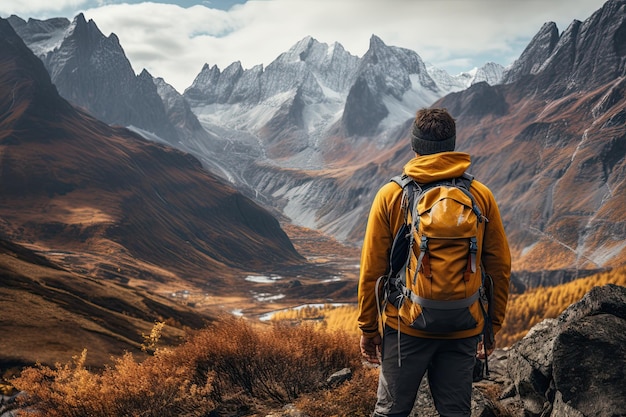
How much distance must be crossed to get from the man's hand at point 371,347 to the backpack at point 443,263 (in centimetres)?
54

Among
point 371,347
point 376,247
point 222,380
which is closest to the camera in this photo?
point 376,247

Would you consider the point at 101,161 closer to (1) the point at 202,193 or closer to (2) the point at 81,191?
(2) the point at 81,191

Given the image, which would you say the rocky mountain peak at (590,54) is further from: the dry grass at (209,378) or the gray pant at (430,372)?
the gray pant at (430,372)

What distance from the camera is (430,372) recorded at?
13.8ft

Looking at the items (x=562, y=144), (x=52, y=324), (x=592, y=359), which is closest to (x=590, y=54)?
(x=562, y=144)

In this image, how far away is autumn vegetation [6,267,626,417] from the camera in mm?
6766

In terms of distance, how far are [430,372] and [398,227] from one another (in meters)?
1.28

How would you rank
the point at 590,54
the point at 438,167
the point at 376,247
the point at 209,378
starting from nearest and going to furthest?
the point at 438,167 → the point at 376,247 → the point at 209,378 → the point at 590,54

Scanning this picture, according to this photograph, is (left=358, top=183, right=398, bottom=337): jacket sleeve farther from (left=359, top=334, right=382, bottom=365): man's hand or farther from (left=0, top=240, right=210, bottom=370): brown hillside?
(left=0, top=240, right=210, bottom=370): brown hillside

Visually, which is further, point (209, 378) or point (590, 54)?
point (590, 54)

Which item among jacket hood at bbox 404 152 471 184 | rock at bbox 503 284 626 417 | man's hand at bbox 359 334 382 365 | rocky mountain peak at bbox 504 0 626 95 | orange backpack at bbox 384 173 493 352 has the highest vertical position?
rocky mountain peak at bbox 504 0 626 95

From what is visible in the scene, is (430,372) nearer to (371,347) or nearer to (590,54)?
(371,347)

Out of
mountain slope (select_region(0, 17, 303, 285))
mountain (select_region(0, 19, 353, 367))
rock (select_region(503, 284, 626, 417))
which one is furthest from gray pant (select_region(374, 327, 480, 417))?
mountain slope (select_region(0, 17, 303, 285))

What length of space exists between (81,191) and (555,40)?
176m
